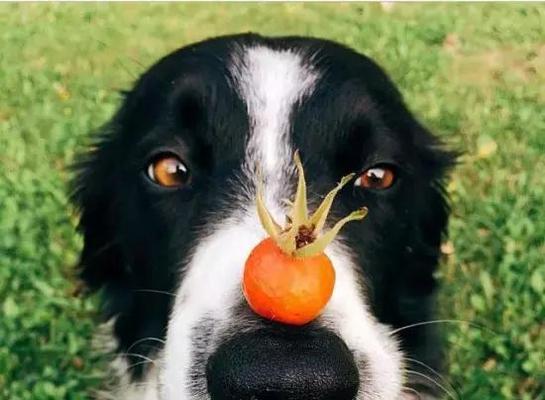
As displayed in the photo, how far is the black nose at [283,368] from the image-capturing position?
2.48 metres

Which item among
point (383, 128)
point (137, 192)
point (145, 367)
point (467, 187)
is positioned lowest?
point (145, 367)

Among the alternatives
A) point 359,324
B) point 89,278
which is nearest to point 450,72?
point 89,278

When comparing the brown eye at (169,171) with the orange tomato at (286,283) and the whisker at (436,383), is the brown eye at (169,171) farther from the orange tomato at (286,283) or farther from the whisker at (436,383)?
the whisker at (436,383)

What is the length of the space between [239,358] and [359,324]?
41 cm

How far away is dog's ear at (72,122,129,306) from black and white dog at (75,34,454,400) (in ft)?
0.03

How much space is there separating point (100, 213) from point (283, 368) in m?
1.72

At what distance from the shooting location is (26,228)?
5328 millimetres

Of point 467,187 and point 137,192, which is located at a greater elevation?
point 137,192

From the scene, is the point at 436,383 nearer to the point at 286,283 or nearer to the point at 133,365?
the point at 133,365

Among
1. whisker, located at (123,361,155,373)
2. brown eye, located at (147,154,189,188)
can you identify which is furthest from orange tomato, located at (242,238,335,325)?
whisker, located at (123,361,155,373)

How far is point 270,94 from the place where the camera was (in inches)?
128

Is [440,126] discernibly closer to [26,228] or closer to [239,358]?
[26,228]

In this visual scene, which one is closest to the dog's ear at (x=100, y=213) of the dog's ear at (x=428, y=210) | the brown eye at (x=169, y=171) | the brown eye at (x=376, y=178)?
the brown eye at (x=169, y=171)

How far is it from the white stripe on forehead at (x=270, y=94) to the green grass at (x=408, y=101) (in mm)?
1266
